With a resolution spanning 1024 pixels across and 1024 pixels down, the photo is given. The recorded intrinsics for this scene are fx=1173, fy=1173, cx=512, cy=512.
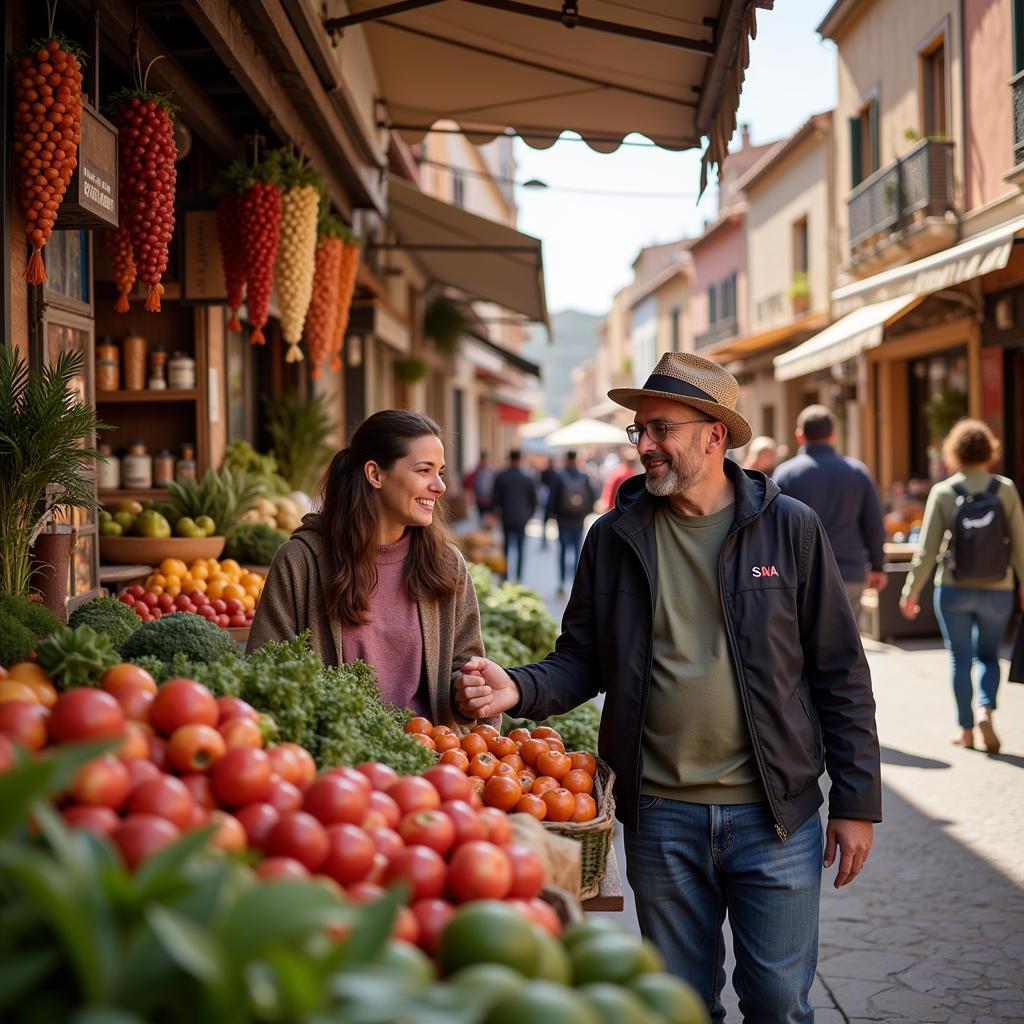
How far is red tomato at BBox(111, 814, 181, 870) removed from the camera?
1541 mm

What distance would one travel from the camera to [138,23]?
14.9 ft

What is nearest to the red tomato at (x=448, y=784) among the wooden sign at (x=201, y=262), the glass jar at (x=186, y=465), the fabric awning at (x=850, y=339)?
the wooden sign at (x=201, y=262)

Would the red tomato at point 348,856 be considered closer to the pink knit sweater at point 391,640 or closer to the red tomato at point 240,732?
the red tomato at point 240,732

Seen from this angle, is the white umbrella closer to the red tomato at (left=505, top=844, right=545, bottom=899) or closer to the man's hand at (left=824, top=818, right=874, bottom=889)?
→ the man's hand at (left=824, top=818, right=874, bottom=889)

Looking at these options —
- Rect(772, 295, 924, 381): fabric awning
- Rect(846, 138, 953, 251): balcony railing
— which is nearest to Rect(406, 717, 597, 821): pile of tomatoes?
Rect(772, 295, 924, 381): fabric awning

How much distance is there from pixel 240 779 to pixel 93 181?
2848 millimetres

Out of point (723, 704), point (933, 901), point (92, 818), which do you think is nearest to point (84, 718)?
point (92, 818)

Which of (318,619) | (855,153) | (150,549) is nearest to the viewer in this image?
(318,619)

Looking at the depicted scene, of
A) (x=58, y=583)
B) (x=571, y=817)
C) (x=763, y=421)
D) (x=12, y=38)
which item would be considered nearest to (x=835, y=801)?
(x=571, y=817)

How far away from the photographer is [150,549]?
21.2 feet

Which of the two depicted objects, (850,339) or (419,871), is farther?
(850,339)

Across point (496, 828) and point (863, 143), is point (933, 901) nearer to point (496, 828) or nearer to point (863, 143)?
point (496, 828)

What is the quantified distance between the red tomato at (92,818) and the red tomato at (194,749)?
0.29 meters

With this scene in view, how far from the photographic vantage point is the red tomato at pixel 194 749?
6.38 feet
